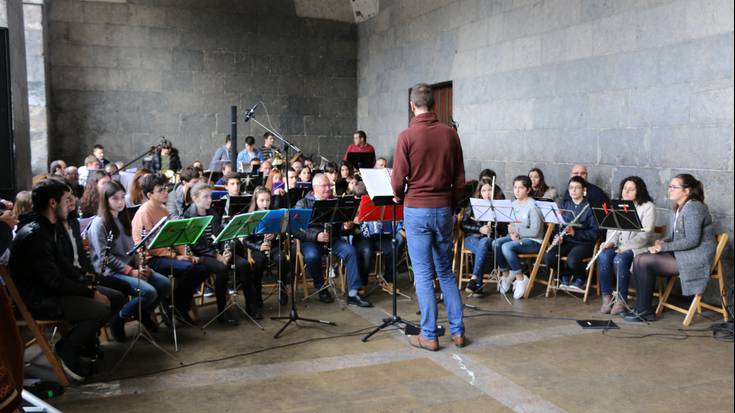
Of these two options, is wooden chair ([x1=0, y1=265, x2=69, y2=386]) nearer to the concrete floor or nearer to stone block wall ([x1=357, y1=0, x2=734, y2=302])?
the concrete floor

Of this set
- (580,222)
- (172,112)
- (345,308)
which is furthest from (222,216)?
(172,112)

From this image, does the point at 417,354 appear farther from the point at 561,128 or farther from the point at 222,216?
the point at 561,128

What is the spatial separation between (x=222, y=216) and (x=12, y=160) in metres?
A: 1.74

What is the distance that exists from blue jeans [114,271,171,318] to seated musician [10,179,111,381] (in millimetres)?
541

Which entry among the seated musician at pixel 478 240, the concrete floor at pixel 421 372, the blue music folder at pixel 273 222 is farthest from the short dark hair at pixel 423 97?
the seated musician at pixel 478 240

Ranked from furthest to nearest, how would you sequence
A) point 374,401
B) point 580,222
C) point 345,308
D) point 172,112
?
point 172,112
point 580,222
point 345,308
point 374,401

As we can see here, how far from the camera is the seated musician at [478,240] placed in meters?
6.40

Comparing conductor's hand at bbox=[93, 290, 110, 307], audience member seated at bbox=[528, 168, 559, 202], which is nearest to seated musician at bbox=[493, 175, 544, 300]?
audience member seated at bbox=[528, 168, 559, 202]

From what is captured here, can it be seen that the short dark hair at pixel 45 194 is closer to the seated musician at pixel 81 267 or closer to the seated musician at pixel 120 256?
the seated musician at pixel 81 267

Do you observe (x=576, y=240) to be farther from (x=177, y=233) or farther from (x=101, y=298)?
(x=101, y=298)

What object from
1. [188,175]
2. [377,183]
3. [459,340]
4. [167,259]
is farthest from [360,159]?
[459,340]

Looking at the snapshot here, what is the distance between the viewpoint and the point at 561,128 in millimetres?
7902

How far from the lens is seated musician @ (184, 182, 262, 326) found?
5.38 meters

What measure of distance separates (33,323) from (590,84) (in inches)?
239
